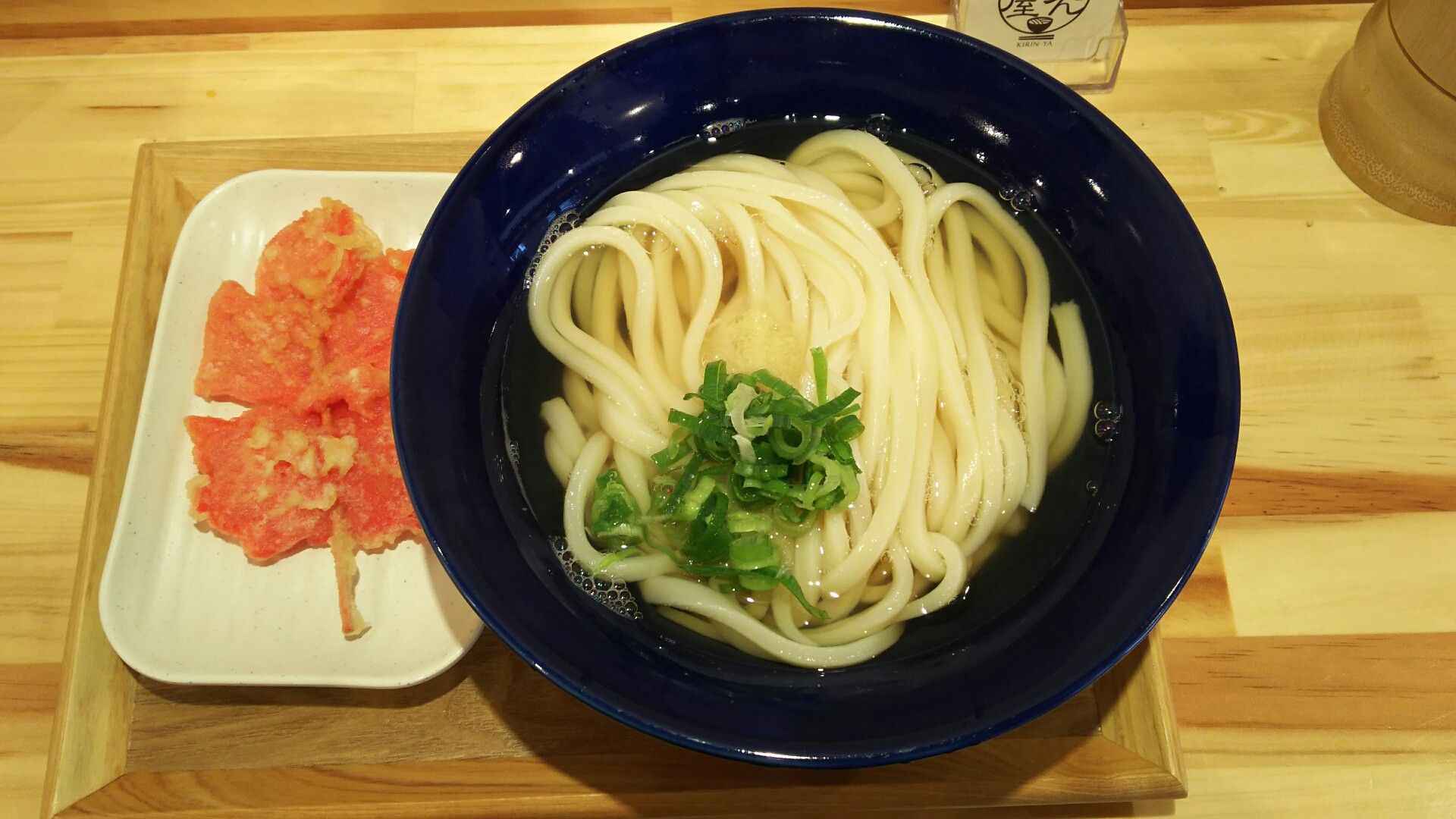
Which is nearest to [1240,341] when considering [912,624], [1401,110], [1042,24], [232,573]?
[1401,110]

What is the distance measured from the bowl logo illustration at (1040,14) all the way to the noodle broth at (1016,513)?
1.99 feet

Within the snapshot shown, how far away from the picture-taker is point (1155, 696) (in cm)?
162

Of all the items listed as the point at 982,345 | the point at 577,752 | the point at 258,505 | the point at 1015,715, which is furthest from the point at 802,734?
the point at 258,505

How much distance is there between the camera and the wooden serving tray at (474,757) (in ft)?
5.27

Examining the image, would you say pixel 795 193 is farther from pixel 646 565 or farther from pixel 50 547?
pixel 50 547

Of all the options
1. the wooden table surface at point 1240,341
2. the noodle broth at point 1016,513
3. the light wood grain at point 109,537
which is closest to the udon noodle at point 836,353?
the noodle broth at point 1016,513

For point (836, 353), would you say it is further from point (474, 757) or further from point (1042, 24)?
point (1042, 24)

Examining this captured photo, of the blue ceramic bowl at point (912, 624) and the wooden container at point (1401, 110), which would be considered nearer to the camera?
the blue ceramic bowl at point (912, 624)

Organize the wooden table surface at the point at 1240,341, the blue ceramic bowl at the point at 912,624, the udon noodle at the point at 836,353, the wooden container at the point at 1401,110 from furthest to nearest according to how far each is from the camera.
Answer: the wooden container at the point at 1401,110
the wooden table surface at the point at 1240,341
the udon noodle at the point at 836,353
the blue ceramic bowl at the point at 912,624

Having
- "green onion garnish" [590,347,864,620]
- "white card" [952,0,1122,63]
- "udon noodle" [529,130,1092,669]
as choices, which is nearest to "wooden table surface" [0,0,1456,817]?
"white card" [952,0,1122,63]

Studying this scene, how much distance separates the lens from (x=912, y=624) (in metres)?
1.62

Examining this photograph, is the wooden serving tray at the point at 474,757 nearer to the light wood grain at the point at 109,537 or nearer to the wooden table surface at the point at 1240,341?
the light wood grain at the point at 109,537

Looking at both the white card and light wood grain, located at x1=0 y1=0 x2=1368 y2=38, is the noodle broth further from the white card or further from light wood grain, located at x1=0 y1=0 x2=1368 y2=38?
light wood grain, located at x1=0 y1=0 x2=1368 y2=38

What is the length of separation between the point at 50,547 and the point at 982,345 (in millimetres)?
1999
